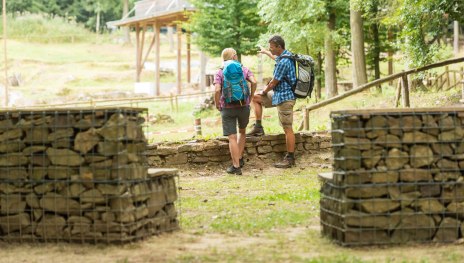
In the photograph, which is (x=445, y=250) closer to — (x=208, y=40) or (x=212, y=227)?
(x=212, y=227)

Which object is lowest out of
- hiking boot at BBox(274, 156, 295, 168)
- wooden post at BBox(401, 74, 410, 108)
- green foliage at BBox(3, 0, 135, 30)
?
hiking boot at BBox(274, 156, 295, 168)

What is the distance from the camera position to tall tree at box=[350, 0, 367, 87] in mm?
23109

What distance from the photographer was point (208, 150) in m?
13.2

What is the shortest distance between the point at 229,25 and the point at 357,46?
868cm

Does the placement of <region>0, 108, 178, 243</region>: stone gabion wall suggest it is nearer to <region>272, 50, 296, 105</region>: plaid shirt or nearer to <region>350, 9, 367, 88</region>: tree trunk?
<region>272, 50, 296, 105</region>: plaid shirt

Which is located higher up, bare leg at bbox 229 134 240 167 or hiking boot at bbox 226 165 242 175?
bare leg at bbox 229 134 240 167

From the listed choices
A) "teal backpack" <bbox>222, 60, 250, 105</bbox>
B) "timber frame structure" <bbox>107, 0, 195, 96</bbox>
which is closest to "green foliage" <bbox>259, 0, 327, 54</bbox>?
"timber frame structure" <bbox>107, 0, 195, 96</bbox>

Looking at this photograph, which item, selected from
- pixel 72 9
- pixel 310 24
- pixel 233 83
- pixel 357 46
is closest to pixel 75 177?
pixel 233 83

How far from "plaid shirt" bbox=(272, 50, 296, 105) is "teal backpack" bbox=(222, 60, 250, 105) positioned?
2.15 ft

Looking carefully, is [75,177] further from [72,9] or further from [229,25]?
[72,9]

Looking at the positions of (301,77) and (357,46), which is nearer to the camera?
(301,77)

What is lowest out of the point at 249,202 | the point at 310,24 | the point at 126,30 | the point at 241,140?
the point at 249,202

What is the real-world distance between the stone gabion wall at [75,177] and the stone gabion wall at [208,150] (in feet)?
16.6

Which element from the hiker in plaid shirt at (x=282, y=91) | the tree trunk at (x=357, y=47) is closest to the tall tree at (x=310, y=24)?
the tree trunk at (x=357, y=47)
